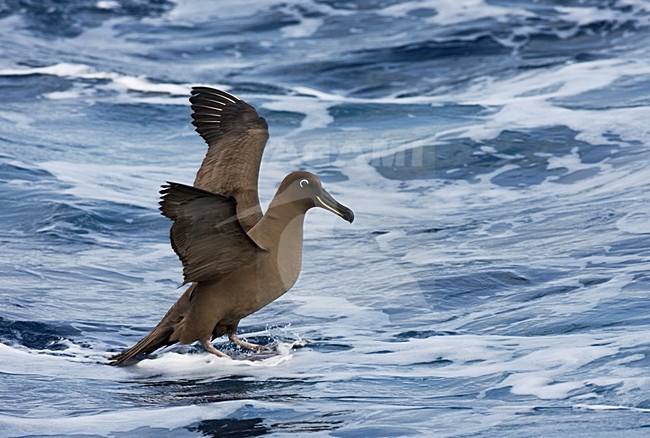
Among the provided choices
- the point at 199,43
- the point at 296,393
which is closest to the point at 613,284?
the point at 296,393

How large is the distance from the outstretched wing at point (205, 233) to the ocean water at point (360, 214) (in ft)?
1.82

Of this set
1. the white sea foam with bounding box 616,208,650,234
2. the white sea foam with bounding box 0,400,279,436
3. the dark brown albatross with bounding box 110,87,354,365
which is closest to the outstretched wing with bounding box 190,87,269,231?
the dark brown albatross with bounding box 110,87,354,365

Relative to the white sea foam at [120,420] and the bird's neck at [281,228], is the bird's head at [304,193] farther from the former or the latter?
the white sea foam at [120,420]

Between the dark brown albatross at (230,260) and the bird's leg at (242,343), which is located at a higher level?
the dark brown albatross at (230,260)

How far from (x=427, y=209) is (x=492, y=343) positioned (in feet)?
13.4

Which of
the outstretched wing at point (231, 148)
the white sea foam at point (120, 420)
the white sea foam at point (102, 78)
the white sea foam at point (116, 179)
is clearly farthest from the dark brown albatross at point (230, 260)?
the white sea foam at point (102, 78)

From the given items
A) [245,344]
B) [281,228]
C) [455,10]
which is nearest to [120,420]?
[245,344]

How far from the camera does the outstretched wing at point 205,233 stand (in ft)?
20.3

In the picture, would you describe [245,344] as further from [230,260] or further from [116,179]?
[116,179]

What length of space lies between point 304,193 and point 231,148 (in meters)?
0.90

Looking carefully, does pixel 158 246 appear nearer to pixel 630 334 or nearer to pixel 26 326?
pixel 26 326

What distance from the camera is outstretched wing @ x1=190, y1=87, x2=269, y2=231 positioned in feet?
24.5

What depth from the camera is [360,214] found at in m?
11.1

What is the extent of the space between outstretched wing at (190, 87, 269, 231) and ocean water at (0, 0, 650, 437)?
2.74ft
